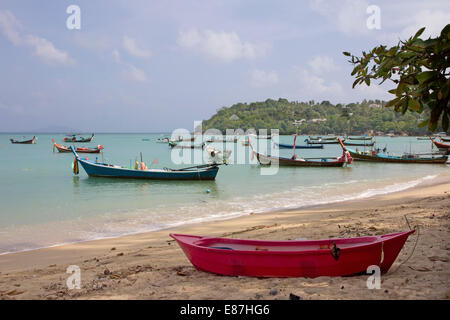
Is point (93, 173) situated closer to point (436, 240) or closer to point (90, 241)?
point (90, 241)

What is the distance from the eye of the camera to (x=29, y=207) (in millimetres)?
14539

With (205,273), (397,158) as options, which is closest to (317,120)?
(397,158)

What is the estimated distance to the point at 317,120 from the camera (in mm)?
166500

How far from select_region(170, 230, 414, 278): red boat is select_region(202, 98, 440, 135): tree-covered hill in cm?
13829

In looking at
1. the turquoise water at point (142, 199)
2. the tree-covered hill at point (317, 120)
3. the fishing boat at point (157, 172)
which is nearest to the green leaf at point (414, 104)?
the turquoise water at point (142, 199)

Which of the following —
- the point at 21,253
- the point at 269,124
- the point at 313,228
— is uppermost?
the point at 269,124

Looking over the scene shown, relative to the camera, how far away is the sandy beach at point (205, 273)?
4.20 m

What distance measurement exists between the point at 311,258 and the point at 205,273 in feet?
4.91

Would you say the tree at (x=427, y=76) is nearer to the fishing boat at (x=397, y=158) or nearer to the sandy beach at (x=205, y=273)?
the sandy beach at (x=205, y=273)

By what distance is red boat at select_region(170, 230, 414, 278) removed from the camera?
447cm

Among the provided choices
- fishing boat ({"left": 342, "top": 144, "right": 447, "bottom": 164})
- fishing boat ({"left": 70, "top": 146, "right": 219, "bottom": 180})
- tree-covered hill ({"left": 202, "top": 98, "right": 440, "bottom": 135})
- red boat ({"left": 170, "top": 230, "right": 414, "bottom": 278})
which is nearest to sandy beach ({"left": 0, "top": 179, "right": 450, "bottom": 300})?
red boat ({"left": 170, "top": 230, "right": 414, "bottom": 278})

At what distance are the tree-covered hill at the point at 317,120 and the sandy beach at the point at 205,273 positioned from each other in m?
135
